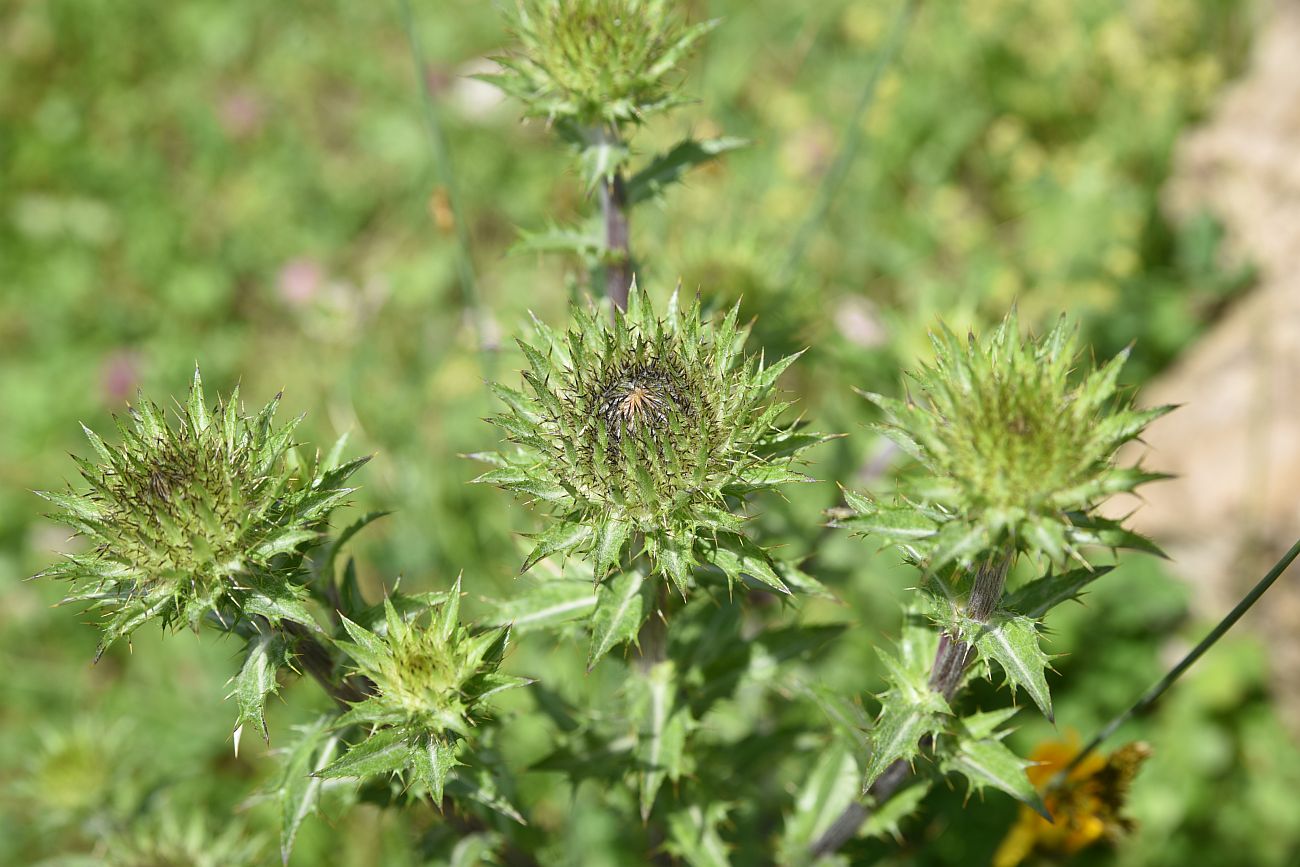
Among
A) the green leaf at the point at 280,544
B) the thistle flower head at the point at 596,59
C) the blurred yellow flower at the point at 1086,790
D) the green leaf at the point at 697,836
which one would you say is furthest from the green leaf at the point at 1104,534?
the green leaf at the point at 280,544

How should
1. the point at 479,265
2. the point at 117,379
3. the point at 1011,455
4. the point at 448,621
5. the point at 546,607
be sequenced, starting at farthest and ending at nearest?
1. the point at 479,265
2. the point at 117,379
3. the point at 546,607
4. the point at 448,621
5. the point at 1011,455

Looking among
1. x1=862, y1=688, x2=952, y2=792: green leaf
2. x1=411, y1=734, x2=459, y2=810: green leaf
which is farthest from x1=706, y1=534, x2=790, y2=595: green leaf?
x1=411, y1=734, x2=459, y2=810: green leaf

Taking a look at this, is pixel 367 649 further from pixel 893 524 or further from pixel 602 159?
pixel 602 159

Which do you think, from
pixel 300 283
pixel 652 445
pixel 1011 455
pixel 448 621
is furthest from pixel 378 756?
pixel 300 283

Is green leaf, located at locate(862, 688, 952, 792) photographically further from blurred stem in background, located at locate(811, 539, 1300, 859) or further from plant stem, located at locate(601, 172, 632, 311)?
plant stem, located at locate(601, 172, 632, 311)

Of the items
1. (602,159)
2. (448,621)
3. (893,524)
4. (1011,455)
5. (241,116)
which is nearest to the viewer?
(1011,455)

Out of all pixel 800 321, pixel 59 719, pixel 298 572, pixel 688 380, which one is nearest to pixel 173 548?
pixel 298 572

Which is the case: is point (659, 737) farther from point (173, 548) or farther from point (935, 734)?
point (173, 548)

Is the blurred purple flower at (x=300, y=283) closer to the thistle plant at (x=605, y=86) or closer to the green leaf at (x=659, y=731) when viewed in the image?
the thistle plant at (x=605, y=86)
